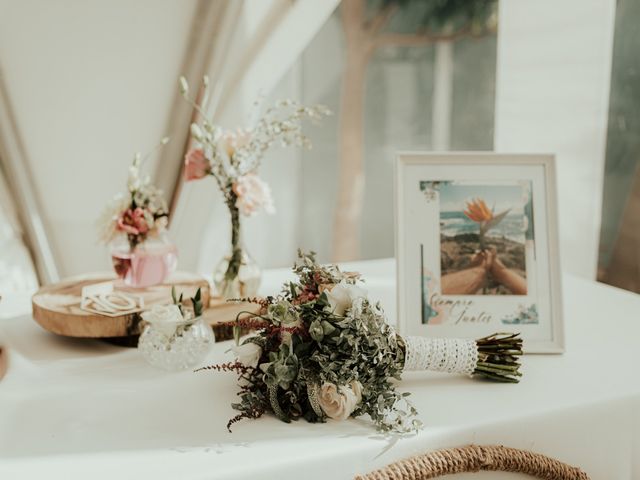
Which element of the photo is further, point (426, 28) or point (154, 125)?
point (426, 28)

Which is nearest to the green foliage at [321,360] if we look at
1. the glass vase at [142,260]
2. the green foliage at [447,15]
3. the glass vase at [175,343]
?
the glass vase at [175,343]

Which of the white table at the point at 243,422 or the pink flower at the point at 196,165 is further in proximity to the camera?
the pink flower at the point at 196,165

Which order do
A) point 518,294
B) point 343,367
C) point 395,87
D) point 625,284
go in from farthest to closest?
point 395,87, point 625,284, point 518,294, point 343,367

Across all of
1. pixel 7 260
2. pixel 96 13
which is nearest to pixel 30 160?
pixel 7 260

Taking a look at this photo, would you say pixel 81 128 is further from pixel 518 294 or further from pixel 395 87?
pixel 395 87

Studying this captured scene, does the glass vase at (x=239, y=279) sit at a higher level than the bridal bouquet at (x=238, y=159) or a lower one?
lower

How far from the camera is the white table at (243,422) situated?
0.85 meters

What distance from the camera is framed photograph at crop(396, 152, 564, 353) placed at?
3.88ft

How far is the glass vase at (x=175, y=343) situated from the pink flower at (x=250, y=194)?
30 centimetres

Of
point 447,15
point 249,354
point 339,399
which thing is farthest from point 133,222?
point 447,15

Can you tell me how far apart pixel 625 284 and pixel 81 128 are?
1807mm

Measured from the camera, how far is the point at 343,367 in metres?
0.91

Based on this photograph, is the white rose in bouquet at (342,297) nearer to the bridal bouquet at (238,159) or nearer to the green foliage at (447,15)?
the bridal bouquet at (238,159)

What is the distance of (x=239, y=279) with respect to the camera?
1415 mm
